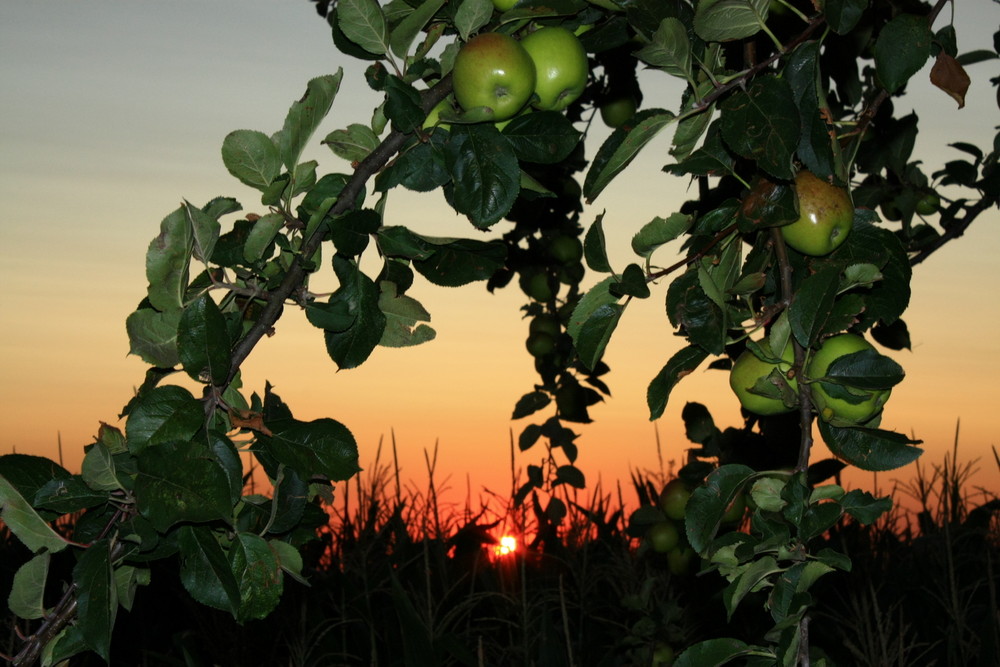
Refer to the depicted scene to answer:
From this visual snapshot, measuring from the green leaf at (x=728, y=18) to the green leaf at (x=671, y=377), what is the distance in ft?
Result: 1.23

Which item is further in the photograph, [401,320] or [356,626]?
[356,626]

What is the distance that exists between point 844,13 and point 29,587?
3.54 feet

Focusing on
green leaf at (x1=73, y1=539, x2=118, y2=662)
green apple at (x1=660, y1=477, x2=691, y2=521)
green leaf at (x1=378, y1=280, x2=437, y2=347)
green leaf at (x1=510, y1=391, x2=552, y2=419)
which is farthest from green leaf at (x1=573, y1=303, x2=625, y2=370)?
green leaf at (x1=510, y1=391, x2=552, y2=419)

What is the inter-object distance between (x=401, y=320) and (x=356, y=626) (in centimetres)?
237

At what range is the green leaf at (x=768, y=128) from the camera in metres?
1.03

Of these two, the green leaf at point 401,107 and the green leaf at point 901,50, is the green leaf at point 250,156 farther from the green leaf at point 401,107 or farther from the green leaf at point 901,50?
the green leaf at point 901,50

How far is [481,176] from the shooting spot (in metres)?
1.03

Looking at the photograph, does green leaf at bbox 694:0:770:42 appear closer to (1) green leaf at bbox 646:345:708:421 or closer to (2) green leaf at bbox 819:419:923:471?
(1) green leaf at bbox 646:345:708:421

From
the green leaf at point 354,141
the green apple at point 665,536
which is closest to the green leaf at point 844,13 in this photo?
the green leaf at point 354,141

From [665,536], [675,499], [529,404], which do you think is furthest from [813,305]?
[529,404]

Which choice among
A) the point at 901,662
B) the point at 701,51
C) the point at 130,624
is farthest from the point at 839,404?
the point at 130,624

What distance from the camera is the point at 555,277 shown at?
11.8ft

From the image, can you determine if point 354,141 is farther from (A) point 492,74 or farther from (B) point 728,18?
(B) point 728,18

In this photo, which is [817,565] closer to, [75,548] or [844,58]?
[75,548]
